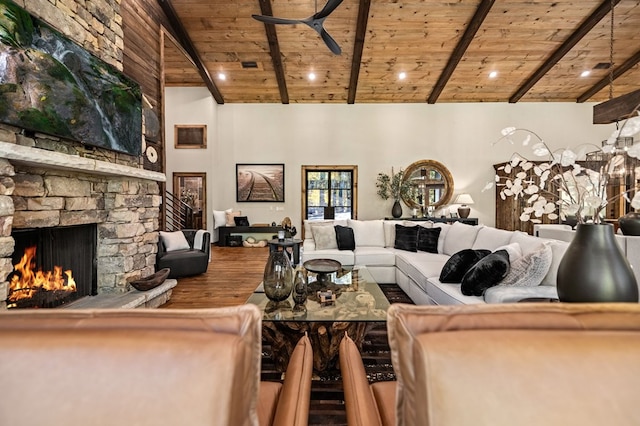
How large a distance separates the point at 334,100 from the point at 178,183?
14.5 ft

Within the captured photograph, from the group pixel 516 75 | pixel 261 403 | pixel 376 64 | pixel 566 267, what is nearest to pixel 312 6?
pixel 376 64

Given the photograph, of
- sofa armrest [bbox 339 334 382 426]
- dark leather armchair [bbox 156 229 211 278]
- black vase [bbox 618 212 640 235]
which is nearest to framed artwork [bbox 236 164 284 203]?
dark leather armchair [bbox 156 229 211 278]

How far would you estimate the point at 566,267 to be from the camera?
125 centimetres

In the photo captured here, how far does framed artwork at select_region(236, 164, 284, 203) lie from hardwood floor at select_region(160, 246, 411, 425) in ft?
4.54

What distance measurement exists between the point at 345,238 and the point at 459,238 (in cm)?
152

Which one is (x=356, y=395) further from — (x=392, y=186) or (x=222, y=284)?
(x=392, y=186)

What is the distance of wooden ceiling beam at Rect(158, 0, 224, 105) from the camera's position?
16.2ft

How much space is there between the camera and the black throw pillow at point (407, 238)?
14.3 ft

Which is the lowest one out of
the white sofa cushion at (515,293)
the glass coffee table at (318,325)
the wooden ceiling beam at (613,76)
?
the glass coffee table at (318,325)

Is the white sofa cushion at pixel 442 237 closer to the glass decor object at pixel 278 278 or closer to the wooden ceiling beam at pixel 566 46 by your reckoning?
Result: the glass decor object at pixel 278 278

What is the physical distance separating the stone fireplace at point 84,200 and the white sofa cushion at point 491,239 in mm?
3801

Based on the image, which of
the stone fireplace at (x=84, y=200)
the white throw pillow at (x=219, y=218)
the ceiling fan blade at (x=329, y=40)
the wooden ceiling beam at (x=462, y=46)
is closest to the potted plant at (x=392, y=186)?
the wooden ceiling beam at (x=462, y=46)

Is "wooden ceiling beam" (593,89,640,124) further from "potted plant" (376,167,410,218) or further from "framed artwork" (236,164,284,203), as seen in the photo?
"framed artwork" (236,164,284,203)

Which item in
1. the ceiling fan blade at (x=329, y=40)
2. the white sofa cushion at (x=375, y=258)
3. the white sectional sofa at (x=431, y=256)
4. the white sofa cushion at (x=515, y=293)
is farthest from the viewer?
the white sofa cushion at (x=375, y=258)
